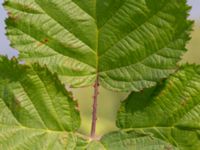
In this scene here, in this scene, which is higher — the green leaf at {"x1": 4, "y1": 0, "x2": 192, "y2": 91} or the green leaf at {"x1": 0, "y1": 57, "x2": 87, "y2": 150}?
the green leaf at {"x1": 4, "y1": 0, "x2": 192, "y2": 91}

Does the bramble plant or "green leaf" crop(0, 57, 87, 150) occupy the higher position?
the bramble plant

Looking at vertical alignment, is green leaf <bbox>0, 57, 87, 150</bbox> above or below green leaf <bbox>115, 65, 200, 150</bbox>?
below

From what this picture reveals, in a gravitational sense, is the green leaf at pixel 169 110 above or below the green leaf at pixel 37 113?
above

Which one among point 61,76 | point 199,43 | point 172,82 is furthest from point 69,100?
point 199,43
